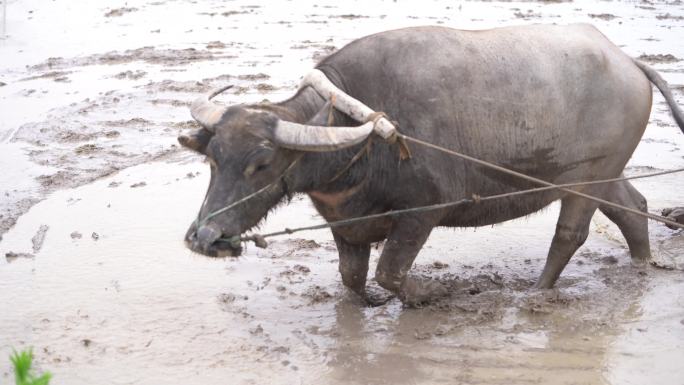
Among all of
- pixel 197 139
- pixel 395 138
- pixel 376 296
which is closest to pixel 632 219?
pixel 376 296

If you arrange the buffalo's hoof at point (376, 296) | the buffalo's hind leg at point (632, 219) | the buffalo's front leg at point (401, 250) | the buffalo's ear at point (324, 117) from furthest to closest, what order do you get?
the buffalo's hind leg at point (632, 219) → the buffalo's hoof at point (376, 296) → the buffalo's front leg at point (401, 250) → the buffalo's ear at point (324, 117)

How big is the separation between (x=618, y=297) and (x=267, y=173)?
2160 millimetres

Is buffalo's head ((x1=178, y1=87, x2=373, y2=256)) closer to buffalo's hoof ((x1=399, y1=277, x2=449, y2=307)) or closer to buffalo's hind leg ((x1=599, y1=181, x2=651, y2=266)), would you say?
buffalo's hoof ((x1=399, y1=277, x2=449, y2=307))

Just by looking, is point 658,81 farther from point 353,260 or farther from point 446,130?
point 353,260

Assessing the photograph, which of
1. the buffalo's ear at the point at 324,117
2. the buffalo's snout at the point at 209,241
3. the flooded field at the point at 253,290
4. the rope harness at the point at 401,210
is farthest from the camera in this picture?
the flooded field at the point at 253,290

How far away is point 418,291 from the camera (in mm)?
4113

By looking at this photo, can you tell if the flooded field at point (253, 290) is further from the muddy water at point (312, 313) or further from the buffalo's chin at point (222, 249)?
the buffalo's chin at point (222, 249)

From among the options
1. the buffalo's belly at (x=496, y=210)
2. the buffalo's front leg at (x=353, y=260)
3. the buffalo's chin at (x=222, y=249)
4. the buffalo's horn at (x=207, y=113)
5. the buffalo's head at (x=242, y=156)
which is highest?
the buffalo's horn at (x=207, y=113)

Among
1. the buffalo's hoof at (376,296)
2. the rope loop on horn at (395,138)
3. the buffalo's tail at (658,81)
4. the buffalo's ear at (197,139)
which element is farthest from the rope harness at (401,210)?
the buffalo's tail at (658,81)

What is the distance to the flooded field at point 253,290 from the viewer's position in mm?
3615

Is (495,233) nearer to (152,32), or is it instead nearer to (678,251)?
(678,251)

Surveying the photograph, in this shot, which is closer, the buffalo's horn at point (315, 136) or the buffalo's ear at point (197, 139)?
the buffalo's horn at point (315, 136)

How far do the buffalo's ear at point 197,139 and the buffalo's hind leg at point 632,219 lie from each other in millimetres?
2294

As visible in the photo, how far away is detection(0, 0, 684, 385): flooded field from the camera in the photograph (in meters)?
3.62
